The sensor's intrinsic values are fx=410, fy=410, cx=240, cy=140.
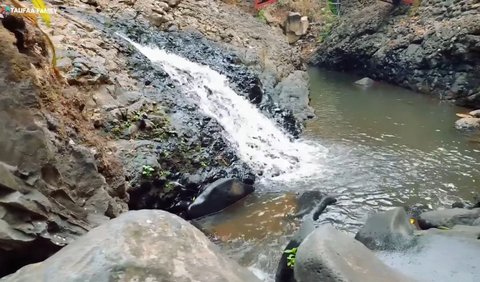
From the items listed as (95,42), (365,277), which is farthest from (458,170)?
(95,42)

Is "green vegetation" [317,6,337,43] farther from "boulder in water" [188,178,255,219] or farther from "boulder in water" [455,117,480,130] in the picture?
"boulder in water" [188,178,255,219]

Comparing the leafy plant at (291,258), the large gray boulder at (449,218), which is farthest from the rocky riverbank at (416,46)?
the leafy plant at (291,258)

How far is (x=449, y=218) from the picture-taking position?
5352 millimetres

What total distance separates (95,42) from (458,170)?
7.52m

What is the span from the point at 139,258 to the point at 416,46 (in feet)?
51.1

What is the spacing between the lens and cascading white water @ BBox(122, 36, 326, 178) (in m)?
8.18

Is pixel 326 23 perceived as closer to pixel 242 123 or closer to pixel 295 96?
pixel 295 96

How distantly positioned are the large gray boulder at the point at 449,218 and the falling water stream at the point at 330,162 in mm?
916

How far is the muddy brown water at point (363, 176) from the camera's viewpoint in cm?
583

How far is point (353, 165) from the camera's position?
8.32 metres

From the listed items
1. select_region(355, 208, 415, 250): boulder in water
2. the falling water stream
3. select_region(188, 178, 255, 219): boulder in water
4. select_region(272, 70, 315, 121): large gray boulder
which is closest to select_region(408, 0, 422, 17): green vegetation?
the falling water stream

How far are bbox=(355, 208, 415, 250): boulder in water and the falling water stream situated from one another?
30 centimetres

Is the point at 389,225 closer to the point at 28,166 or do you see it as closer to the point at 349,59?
the point at 28,166

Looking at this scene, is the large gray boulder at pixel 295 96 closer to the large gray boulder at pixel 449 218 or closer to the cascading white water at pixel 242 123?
the cascading white water at pixel 242 123
